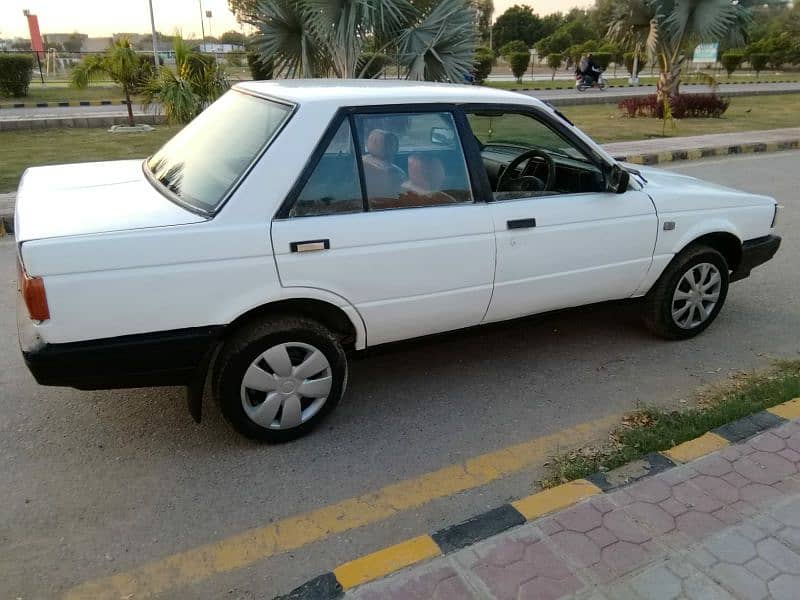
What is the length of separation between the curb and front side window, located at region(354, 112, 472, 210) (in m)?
1.52

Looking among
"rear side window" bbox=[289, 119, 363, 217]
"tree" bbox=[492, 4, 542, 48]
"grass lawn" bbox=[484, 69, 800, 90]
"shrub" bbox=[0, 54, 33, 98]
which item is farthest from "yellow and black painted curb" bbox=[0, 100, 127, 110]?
"tree" bbox=[492, 4, 542, 48]

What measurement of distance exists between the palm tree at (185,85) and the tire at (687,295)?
29.0 ft

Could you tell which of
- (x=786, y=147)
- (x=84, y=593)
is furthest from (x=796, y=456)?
(x=786, y=147)

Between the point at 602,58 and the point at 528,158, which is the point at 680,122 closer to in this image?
the point at 528,158

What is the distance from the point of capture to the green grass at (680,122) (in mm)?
14383

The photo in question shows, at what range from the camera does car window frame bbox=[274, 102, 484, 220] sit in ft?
10.0

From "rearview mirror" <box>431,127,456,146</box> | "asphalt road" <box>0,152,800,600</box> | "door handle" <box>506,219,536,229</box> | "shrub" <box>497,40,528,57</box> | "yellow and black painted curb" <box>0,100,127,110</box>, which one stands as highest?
"shrub" <box>497,40,528,57</box>

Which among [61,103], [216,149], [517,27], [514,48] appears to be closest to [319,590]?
[216,149]

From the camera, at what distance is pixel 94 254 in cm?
270

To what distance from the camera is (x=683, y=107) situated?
1741 cm

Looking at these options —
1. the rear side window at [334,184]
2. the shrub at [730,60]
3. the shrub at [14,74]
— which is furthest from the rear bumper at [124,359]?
the shrub at [730,60]

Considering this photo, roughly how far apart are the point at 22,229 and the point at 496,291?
2.29m

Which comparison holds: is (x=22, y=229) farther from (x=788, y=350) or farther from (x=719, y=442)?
(x=788, y=350)

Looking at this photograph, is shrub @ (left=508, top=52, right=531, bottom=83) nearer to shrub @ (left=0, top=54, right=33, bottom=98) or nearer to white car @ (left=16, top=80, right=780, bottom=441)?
shrub @ (left=0, top=54, right=33, bottom=98)
